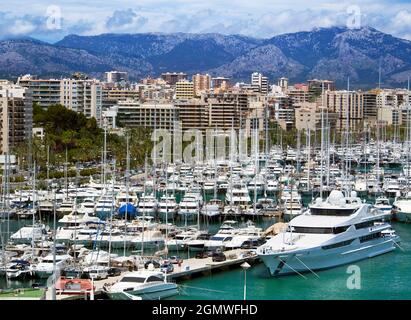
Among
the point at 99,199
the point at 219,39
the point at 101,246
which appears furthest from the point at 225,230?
the point at 219,39

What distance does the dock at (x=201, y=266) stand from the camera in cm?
573

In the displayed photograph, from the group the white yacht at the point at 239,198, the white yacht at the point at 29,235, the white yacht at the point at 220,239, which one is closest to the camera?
the white yacht at the point at 220,239

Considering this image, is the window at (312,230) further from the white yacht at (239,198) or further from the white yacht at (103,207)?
the white yacht at (239,198)

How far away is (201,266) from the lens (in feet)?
20.9

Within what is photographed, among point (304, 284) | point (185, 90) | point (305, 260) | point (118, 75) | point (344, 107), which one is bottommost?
point (304, 284)

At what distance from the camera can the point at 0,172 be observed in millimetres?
12625

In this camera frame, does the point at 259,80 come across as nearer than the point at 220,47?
No

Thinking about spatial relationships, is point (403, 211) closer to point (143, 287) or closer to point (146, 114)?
point (143, 287)

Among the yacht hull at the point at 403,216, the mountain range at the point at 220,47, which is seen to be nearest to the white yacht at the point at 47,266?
the mountain range at the point at 220,47

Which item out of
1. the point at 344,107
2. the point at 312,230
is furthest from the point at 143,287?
the point at 344,107

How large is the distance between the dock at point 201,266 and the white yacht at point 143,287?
127 millimetres

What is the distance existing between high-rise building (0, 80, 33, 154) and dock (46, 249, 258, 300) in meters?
9.03

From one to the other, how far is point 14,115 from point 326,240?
10976 millimetres

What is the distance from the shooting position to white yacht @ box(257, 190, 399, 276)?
6336mm
